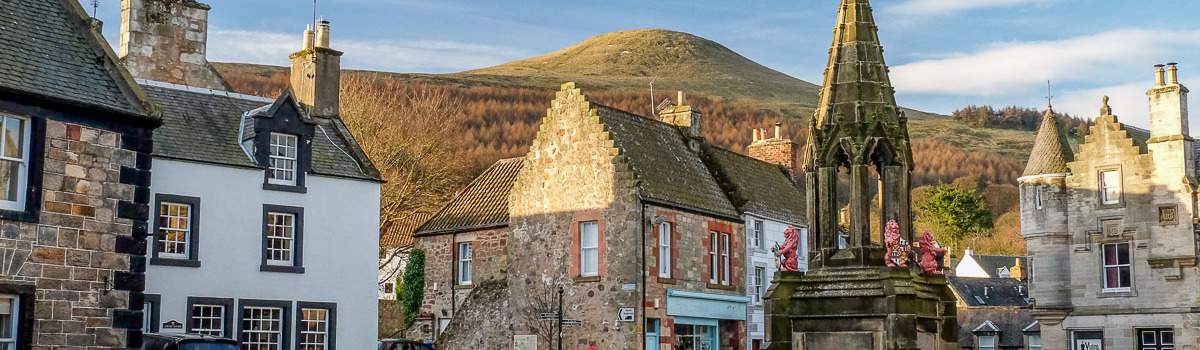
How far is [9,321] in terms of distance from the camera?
61.1ft

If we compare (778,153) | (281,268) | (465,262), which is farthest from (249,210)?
(778,153)

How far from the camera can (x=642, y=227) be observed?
111 ft

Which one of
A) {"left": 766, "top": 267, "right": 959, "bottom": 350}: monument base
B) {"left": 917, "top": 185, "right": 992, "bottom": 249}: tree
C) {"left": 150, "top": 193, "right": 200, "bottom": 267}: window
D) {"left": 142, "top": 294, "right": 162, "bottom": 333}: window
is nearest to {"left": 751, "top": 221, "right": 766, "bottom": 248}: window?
{"left": 150, "top": 193, "right": 200, "bottom": 267}: window

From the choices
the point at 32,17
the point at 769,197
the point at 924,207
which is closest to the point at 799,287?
the point at 32,17

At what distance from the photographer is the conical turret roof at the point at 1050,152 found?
4241cm

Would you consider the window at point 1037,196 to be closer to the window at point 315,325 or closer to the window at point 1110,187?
the window at point 1110,187

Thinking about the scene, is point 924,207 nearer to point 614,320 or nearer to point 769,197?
point 769,197

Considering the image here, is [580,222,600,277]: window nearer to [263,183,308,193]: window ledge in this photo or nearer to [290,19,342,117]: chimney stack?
[290,19,342,117]: chimney stack

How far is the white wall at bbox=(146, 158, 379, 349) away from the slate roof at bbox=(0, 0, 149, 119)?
6.03 meters

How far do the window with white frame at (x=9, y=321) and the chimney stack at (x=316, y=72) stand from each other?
1354 centimetres

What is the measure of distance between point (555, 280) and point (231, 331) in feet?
33.9

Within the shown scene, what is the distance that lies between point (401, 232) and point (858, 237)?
34.6 m

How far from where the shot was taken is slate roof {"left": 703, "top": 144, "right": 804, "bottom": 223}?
39.5 meters

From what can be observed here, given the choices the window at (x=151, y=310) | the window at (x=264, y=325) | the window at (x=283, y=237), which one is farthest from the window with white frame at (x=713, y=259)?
the window at (x=151, y=310)
